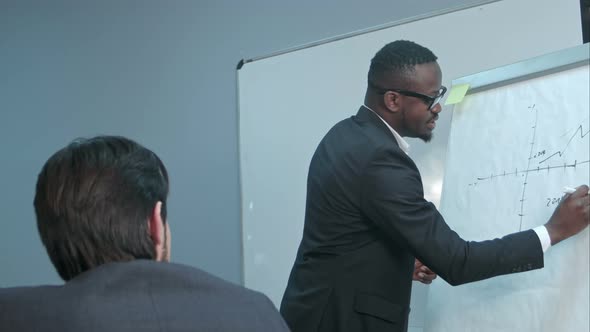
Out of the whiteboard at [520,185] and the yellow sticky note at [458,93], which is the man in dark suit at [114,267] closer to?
the whiteboard at [520,185]

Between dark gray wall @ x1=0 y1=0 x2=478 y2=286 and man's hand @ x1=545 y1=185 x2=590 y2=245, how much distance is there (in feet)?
5.73

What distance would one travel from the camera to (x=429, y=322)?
185 cm

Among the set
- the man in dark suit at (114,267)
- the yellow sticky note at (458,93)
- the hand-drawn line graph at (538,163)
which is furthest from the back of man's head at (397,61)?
the man in dark suit at (114,267)

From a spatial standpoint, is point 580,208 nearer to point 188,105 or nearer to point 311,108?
point 311,108

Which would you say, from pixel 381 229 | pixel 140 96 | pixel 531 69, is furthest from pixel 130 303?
pixel 140 96

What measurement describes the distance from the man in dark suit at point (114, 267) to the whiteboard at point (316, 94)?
140cm

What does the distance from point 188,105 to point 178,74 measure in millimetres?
156

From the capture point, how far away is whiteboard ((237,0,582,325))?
7.15ft

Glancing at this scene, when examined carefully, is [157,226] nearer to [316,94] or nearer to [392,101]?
[392,101]

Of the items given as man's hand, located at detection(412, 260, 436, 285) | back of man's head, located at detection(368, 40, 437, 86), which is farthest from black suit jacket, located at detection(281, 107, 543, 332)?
man's hand, located at detection(412, 260, 436, 285)

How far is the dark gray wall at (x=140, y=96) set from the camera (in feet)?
10.2

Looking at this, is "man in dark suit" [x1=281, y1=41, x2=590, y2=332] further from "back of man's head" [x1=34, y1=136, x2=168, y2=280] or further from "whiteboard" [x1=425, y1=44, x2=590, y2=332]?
"back of man's head" [x1=34, y1=136, x2=168, y2=280]

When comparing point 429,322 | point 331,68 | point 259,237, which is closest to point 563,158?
point 429,322

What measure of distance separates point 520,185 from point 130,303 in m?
1.04
